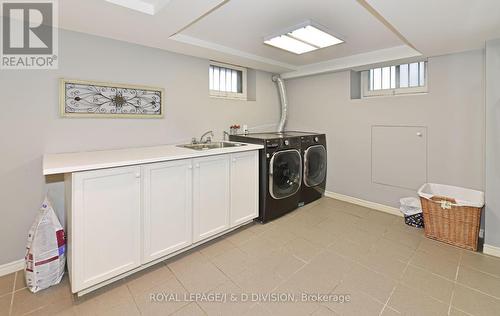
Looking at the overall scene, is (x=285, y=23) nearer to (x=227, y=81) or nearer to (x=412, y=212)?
(x=227, y=81)

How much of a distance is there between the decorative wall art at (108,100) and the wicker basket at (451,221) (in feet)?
10.0

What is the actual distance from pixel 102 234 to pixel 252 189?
156cm

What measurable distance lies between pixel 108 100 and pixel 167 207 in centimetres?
122

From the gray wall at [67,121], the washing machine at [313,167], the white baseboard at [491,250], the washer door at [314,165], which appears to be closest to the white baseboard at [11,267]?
the gray wall at [67,121]

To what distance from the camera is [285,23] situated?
7.20 ft

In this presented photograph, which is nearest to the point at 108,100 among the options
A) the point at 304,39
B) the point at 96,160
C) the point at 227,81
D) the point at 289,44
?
the point at 96,160

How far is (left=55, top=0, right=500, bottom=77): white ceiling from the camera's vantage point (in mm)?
1668

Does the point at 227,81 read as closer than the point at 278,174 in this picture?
No

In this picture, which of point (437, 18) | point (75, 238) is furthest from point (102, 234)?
point (437, 18)

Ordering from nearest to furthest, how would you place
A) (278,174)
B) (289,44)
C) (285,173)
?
(289,44) → (278,174) → (285,173)

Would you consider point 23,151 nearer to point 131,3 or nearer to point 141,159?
point 141,159

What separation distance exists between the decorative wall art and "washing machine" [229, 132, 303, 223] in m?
1.09

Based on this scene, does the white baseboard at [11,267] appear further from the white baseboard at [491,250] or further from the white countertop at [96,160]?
the white baseboard at [491,250]

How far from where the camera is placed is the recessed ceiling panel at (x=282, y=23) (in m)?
1.88
